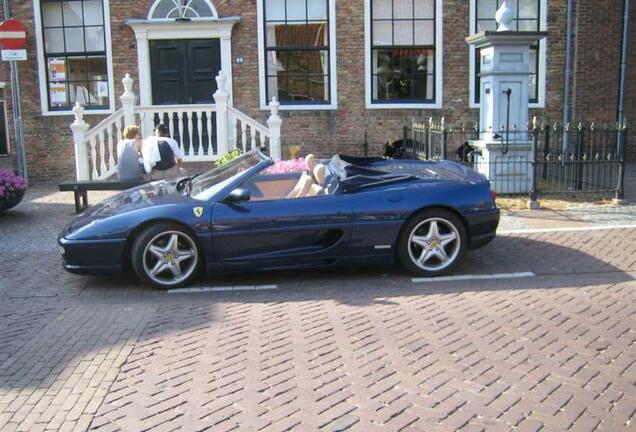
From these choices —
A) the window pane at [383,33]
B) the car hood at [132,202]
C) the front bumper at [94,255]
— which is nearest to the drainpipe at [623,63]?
the window pane at [383,33]

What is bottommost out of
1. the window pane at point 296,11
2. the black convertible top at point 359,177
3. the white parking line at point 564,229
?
the white parking line at point 564,229

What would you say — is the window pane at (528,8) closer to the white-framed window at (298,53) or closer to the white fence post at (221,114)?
the white-framed window at (298,53)

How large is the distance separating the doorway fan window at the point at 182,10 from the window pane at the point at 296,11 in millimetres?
1612

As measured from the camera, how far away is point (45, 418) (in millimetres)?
3912

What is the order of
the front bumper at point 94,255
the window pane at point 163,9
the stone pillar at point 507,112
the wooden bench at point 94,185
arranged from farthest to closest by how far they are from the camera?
the window pane at point 163,9
the stone pillar at point 507,112
the wooden bench at point 94,185
the front bumper at point 94,255

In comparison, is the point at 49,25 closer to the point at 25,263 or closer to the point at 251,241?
the point at 25,263

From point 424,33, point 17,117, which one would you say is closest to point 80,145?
point 17,117

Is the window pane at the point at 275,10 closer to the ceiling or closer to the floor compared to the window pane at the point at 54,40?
closer to the ceiling

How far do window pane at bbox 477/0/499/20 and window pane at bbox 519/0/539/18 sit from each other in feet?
1.89

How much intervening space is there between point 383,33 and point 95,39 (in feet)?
21.0

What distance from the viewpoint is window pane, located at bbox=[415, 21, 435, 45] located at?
603 inches

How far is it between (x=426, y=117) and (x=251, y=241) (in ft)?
31.4

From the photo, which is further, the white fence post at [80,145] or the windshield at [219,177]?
the white fence post at [80,145]

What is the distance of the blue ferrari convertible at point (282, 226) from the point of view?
654cm
